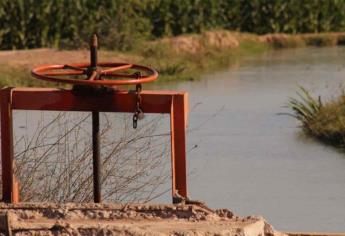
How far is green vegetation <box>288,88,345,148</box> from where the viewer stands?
943 centimetres

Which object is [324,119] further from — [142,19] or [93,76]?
[142,19]

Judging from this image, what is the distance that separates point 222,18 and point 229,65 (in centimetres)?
315

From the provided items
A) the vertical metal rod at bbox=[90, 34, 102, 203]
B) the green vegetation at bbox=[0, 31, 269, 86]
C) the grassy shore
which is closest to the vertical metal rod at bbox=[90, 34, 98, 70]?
the vertical metal rod at bbox=[90, 34, 102, 203]

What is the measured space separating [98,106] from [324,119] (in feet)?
17.4

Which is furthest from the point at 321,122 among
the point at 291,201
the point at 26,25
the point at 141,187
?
the point at 26,25

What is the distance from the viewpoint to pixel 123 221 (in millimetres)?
4203

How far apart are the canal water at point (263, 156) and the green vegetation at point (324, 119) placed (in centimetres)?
10

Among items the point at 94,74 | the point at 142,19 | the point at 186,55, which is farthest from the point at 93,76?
the point at 142,19

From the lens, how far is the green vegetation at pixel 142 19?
53.4 ft

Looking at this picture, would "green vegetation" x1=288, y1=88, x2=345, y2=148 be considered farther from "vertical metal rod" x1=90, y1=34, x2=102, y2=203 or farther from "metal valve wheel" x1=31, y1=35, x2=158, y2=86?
"vertical metal rod" x1=90, y1=34, x2=102, y2=203

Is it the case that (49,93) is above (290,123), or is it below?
above

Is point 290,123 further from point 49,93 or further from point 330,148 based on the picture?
point 49,93

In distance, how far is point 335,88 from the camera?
12.7 meters

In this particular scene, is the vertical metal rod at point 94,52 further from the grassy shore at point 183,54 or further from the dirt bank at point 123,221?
the grassy shore at point 183,54
